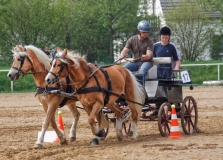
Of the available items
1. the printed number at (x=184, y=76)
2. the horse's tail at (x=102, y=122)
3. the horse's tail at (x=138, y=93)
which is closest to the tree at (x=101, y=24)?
the printed number at (x=184, y=76)

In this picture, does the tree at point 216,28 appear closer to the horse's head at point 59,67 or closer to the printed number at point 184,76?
the printed number at point 184,76

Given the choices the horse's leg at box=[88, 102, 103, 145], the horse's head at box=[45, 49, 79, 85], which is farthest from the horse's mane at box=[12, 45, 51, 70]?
the horse's leg at box=[88, 102, 103, 145]

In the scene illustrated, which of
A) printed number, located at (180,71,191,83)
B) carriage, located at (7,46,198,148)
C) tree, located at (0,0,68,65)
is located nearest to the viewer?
carriage, located at (7,46,198,148)

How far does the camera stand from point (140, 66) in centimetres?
1243

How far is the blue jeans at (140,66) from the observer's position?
12.2 meters

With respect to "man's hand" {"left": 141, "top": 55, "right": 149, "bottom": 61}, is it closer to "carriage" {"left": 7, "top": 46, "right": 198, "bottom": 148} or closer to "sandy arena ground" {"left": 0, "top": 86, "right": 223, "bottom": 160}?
"carriage" {"left": 7, "top": 46, "right": 198, "bottom": 148}

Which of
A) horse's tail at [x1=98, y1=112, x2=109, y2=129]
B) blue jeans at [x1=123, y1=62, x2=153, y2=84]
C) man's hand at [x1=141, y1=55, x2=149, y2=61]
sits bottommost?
horse's tail at [x1=98, y1=112, x2=109, y2=129]

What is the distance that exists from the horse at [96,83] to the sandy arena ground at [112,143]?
0.62 metres

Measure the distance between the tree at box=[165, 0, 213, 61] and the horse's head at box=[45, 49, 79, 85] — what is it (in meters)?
24.2

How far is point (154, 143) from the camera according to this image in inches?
418

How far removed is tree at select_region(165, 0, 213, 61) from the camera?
1359 inches

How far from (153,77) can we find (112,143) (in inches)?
72.4

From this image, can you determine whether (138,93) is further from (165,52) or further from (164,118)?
(165,52)

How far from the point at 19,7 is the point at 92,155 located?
22.6 meters
